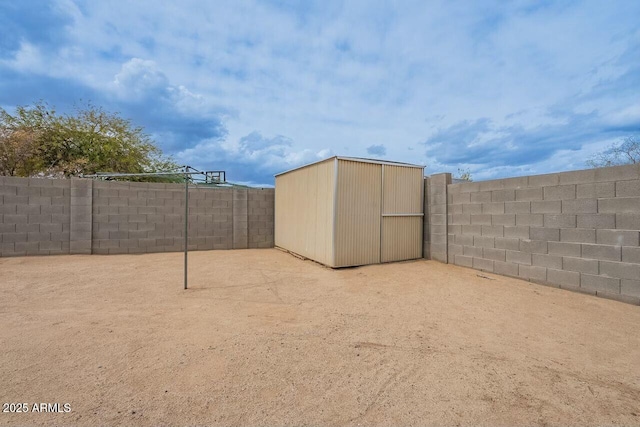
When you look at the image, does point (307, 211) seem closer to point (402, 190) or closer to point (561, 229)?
point (402, 190)

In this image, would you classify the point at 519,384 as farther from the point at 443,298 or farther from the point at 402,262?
the point at 402,262

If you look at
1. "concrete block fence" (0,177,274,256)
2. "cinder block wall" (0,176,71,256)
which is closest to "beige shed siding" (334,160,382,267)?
"concrete block fence" (0,177,274,256)

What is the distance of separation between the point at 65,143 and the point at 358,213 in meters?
11.0

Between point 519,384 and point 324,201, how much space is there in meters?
4.37

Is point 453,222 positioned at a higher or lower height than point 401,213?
lower

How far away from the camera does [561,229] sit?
4281mm

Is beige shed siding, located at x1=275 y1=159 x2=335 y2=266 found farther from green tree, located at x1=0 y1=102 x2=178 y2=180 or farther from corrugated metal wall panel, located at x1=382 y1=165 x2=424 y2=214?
green tree, located at x1=0 y1=102 x2=178 y2=180

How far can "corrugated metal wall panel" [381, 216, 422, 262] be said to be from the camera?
621 centimetres

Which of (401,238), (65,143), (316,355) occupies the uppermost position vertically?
(65,143)

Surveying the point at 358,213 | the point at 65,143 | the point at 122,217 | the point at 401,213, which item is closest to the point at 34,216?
the point at 122,217

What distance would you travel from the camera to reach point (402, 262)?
6340 mm

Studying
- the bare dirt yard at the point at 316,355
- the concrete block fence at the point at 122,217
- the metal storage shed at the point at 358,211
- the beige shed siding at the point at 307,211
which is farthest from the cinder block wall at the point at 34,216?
the metal storage shed at the point at 358,211

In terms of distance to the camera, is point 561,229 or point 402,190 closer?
point 561,229

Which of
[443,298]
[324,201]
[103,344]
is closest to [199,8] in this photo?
[324,201]
